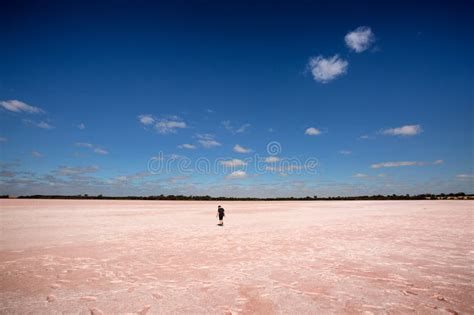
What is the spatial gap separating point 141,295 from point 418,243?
1257 cm

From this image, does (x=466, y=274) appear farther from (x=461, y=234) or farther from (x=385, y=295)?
(x=461, y=234)

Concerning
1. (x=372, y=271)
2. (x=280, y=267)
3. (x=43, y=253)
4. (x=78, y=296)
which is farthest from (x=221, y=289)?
(x=43, y=253)

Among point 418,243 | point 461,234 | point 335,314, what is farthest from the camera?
point 461,234

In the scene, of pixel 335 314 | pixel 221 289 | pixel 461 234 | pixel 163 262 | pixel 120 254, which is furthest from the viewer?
pixel 461 234

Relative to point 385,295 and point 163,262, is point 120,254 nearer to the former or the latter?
point 163,262

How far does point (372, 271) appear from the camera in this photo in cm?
815

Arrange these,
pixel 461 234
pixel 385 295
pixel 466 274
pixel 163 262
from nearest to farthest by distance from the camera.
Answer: pixel 385 295
pixel 466 274
pixel 163 262
pixel 461 234

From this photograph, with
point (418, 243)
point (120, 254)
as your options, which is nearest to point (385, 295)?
point (418, 243)

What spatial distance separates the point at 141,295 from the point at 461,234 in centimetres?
1734

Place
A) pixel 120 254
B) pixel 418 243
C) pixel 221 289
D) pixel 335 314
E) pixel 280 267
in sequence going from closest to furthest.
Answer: pixel 335 314, pixel 221 289, pixel 280 267, pixel 120 254, pixel 418 243

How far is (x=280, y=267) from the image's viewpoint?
868 cm

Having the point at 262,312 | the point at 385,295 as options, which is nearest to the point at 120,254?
the point at 262,312

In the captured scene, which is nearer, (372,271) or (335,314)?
(335,314)

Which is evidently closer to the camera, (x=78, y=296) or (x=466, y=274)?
(x=78, y=296)
